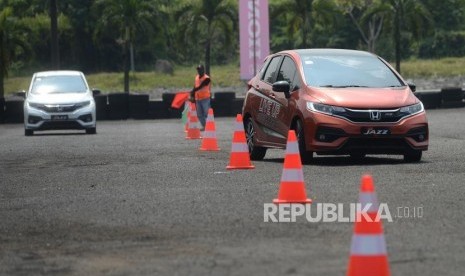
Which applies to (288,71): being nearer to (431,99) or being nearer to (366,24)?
(431,99)

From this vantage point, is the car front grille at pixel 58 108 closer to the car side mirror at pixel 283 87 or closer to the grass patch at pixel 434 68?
the car side mirror at pixel 283 87

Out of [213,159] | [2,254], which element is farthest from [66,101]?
[2,254]

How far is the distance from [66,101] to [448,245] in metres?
23.2

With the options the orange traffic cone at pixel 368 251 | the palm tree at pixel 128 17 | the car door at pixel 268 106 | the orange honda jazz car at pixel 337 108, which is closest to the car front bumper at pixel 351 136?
the orange honda jazz car at pixel 337 108

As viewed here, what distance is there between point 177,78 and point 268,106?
61.2m

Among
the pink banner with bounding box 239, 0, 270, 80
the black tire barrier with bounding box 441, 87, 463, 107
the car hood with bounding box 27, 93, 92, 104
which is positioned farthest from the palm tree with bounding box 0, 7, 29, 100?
the car hood with bounding box 27, 93, 92, 104

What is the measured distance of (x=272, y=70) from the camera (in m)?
18.5

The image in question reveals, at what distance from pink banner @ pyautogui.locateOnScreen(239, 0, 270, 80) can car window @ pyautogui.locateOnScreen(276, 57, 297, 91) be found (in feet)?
95.5

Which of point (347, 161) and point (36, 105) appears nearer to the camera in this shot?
point (347, 161)

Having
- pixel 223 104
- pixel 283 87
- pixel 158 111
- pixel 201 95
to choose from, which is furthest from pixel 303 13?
pixel 283 87

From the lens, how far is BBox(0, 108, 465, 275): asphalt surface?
8.16 metres

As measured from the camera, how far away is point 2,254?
897 cm

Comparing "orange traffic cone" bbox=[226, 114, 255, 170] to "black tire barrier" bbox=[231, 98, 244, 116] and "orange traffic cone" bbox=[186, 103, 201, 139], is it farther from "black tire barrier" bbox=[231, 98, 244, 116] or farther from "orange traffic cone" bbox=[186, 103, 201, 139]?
"black tire barrier" bbox=[231, 98, 244, 116]

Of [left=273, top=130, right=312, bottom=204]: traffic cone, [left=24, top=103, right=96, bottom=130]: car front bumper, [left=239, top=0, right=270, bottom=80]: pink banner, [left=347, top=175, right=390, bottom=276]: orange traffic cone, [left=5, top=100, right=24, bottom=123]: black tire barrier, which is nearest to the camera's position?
[left=347, top=175, right=390, bottom=276]: orange traffic cone
